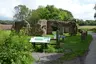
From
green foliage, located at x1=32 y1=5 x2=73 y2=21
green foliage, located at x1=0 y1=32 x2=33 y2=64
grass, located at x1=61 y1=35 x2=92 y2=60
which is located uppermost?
green foliage, located at x1=32 y1=5 x2=73 y2=21

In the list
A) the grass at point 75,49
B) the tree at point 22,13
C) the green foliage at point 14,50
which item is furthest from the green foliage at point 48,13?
the green foliage at point 14,50

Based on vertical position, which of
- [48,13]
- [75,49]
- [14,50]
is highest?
[48,13]

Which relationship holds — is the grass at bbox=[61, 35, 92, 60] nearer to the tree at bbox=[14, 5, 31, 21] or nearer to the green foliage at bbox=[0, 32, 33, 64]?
the green foliage at bbox=[0, 32, 33, 64]

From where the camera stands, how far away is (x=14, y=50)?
829 cm

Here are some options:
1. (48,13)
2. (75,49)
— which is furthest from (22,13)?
(75,49)

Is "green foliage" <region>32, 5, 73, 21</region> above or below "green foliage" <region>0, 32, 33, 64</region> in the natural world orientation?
above

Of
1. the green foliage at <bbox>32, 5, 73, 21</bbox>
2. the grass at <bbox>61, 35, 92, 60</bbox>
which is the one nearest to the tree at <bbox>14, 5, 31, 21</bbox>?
the green foliage at <bbox>32, 5, 73, 21</bbox>

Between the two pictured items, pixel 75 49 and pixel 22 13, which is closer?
pixel 75 49

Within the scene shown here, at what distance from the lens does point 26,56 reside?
8852 mm

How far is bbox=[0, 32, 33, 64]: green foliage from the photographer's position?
7982mm

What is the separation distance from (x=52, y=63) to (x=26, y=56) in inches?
206

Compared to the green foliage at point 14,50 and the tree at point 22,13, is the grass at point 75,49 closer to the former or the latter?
the green foliage at point 14,50

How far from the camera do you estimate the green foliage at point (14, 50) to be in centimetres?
798

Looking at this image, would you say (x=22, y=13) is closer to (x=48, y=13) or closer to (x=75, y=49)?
(x=48, y=13)
